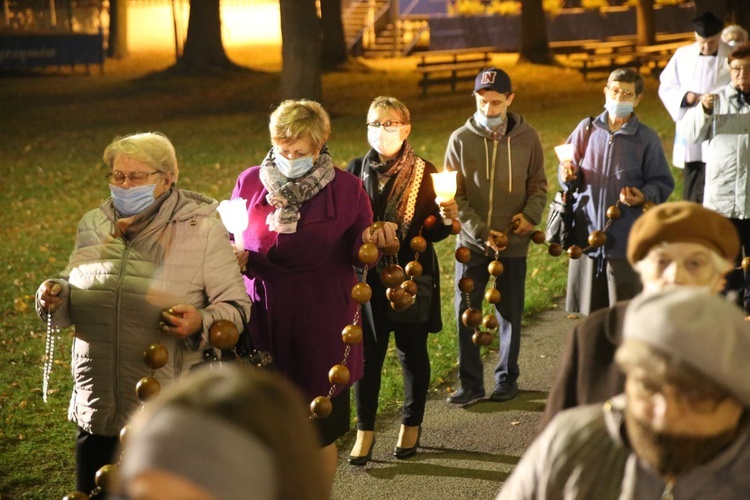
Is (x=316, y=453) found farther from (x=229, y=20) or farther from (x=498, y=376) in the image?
(x=229, y=20)

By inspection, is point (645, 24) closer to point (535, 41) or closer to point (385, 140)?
point (535, 41)

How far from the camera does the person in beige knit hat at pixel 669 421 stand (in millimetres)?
2348

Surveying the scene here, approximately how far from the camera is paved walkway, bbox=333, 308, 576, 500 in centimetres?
609

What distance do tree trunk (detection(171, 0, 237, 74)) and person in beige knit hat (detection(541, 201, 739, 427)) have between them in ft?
91.9

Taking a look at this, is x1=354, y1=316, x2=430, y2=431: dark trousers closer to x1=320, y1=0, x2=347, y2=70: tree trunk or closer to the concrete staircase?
x1=320, y1=0, x2=347, y2=70: tree trunk

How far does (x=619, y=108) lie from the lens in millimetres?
7113

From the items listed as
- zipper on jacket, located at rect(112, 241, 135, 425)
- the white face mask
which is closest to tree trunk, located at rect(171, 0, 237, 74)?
the white face mask

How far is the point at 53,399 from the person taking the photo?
25.4 ft

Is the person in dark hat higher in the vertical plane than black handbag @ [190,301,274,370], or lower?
higher

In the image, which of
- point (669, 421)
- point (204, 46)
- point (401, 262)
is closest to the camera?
point (669, 421)

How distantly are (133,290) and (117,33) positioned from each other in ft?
124

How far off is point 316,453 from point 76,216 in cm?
1337

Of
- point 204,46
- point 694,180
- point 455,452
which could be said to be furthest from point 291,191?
point 204,46

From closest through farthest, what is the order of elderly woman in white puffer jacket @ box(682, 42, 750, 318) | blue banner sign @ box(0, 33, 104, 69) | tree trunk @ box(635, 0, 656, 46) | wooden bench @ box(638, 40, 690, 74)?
elderly woman in white puffer jacket @ box(682, 42, 750, 318) < wooden bench @ box(638, 40, 690, 74) < blue banner sign @ box(0, 33, 104, 69) < tree trunk @ box(635, 0, 656, 46)
